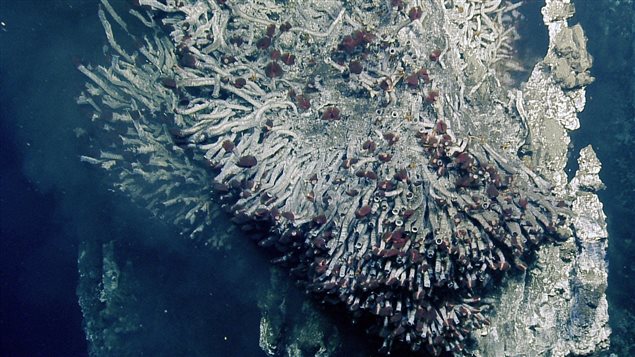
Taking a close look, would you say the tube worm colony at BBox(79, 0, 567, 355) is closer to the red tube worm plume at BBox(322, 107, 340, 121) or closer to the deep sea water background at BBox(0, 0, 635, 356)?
the red tube worm plume at BBox(322, 107, 340, 121)

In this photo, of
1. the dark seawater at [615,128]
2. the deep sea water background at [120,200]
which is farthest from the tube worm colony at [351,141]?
the dark seawater at [615,128]

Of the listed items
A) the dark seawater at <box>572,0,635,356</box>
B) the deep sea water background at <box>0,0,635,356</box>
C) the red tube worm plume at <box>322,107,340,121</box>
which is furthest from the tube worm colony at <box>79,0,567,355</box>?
the dark seawater at <box>572,0,635,356</box>

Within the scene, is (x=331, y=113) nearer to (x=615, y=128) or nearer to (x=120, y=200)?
(x=120, y=200)

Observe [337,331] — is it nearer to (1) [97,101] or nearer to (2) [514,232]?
(2) [514,232]

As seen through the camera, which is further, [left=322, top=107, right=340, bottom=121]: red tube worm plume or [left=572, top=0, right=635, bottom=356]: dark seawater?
[left=572, top=0, right=635, bottom=356]: dark seawater

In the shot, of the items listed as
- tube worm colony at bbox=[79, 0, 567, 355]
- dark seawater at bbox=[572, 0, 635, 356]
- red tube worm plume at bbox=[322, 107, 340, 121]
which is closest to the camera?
tube worm colony at bbox=[79, 0, 567, 355]

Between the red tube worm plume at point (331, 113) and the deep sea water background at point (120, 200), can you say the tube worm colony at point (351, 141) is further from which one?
the deep sea water background at point (120, 200)

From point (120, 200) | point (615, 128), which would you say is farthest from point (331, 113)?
point (615, 128)
